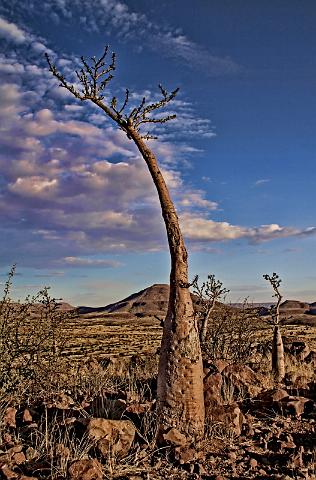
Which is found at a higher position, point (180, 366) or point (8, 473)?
point (180, 366)

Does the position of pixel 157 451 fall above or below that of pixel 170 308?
below

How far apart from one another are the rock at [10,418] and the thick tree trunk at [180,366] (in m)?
1.69

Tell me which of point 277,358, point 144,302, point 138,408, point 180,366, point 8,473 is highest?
point 144,302

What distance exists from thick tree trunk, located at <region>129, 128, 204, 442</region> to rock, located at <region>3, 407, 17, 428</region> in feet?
5.54

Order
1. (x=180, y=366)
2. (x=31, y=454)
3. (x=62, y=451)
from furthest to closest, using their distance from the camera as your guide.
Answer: (x=180, y=366), (x=31, y=454), (x=62, y=451)

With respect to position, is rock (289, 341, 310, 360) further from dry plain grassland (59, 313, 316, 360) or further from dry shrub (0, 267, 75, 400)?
dry shrub (0, 267, 75, 400)

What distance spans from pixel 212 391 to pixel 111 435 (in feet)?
5.01

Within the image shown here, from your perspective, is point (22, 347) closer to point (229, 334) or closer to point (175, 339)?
point (175, 339)

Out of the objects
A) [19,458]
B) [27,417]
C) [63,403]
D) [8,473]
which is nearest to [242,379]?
[63,403]

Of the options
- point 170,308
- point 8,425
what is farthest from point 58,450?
point 170,308

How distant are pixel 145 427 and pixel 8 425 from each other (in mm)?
1584

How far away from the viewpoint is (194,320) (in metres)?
5.55

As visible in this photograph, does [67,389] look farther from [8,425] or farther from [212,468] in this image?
[212,468]

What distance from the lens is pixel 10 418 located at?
5664mm
